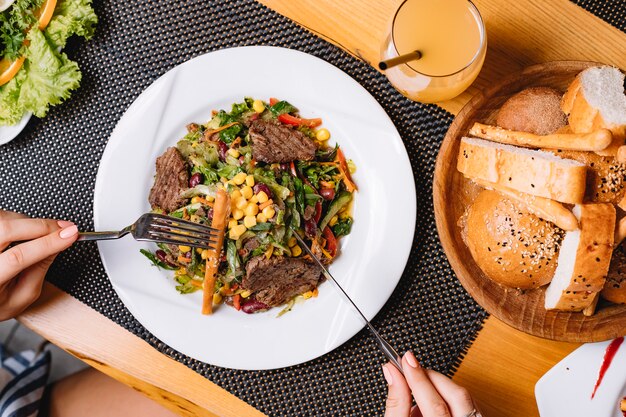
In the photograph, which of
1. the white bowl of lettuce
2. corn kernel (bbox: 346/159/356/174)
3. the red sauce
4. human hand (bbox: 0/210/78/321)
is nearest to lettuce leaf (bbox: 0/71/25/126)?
the white bowl of lettuce

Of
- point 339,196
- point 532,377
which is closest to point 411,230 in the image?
point 339,196

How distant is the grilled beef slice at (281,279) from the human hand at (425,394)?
514mm

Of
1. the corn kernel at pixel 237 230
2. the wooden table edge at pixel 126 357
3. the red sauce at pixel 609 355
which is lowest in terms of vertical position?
the wooden table edge at pixel 126 357

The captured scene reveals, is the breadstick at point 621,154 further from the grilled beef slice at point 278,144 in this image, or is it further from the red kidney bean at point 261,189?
the red kidney bean at point 261,189

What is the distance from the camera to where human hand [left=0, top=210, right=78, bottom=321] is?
7.27ft

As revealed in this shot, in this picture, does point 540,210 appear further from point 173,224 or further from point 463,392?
point 173,224

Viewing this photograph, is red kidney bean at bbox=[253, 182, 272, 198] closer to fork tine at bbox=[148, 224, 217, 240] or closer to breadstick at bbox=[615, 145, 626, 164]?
fork tine at bbox=[148, 224, 217, 240]

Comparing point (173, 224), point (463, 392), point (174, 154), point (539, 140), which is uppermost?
point (539, 140)

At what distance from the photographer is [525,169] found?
1998mm

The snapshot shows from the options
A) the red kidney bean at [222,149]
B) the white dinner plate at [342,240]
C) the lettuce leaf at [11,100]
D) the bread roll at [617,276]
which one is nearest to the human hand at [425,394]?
the white dinner plate at [342,240]

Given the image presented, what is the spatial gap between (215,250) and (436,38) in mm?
1232

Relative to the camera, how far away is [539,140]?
204 cm

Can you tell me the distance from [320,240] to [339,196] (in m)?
0.22

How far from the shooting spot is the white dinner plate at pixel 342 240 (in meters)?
2.31
